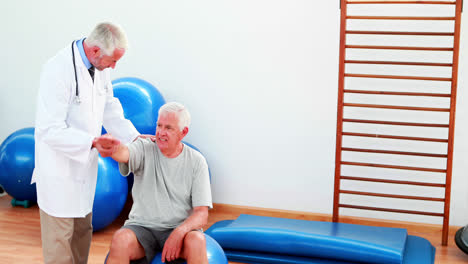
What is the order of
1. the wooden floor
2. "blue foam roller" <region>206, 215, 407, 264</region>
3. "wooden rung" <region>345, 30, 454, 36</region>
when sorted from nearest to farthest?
1. "blue foam roller" <region>206, 215, 407, 264</region>
2. the wooden floor
3. "wooden rung" <region>345, 30, 454, 36</region>

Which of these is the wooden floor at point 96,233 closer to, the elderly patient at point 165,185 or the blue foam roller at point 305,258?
the blue foam roller at point 305,258

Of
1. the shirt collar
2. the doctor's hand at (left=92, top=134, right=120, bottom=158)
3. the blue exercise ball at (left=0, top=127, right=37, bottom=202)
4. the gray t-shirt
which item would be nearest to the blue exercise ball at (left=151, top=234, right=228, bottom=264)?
the gray t-shirt

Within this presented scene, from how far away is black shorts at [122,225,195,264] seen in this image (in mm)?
2523

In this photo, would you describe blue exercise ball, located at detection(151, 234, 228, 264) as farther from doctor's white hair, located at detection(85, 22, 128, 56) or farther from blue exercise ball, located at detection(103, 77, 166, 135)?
blue exercise ball, located at detection(103, 77, 166, 135)

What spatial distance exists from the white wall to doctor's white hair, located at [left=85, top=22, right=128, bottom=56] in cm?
193

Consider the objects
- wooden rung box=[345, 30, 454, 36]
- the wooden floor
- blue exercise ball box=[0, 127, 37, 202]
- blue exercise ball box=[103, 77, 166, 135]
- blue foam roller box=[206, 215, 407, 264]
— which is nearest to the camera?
blue foam roller box=[206, 215, 407, 264]

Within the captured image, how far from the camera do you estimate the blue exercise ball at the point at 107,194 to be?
3.71 meters

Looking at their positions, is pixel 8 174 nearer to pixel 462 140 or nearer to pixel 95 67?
pixel 95 67

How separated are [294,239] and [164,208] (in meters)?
1.08

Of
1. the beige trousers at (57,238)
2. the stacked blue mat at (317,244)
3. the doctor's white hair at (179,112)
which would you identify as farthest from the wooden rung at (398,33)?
the beige trousers at (57,238)

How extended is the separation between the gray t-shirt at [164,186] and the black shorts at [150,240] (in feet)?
0.09

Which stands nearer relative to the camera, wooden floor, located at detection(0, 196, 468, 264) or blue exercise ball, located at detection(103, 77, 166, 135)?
wooden floor, located at detection(0, 196, 468, 264)

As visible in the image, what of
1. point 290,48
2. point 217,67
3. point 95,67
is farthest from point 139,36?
point 95,67

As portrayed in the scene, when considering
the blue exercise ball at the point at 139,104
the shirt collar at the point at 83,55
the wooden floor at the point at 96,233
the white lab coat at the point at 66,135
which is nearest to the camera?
the white lab coat at the point at 66,135
